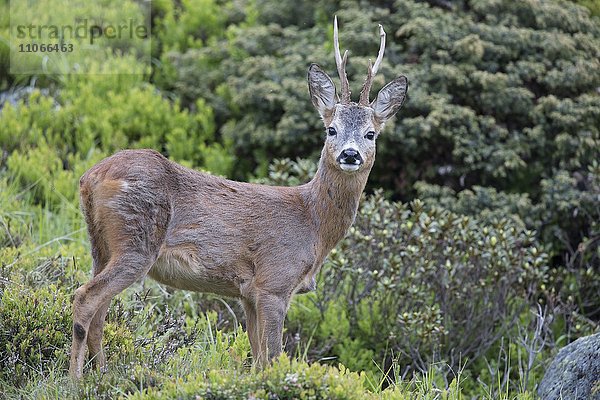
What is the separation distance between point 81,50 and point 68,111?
1344 millimetres

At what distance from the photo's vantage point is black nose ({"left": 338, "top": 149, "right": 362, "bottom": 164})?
5.20 m

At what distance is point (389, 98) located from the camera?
18.6 feet

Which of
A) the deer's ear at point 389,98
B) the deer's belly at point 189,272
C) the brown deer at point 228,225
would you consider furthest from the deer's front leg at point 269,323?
the deer's ear at point 389,98

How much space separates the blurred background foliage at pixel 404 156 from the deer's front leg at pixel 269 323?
1.21 m

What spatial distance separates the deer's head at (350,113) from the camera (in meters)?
5.28

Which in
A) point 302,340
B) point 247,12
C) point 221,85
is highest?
point 247,12

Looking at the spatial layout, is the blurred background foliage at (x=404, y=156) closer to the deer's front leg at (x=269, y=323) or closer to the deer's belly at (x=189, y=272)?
the deer's belly at (x=189, y=272)

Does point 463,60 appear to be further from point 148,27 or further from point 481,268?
point 148,27

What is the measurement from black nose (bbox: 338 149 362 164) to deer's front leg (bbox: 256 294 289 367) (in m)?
0.85

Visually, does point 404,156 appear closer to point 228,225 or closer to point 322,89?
point 322,89

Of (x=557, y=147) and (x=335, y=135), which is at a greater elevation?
(x=335, y=135)

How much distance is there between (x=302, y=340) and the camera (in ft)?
22.9

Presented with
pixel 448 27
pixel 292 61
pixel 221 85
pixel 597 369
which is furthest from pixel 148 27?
pixel 597 369

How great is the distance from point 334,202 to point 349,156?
1.31ft
